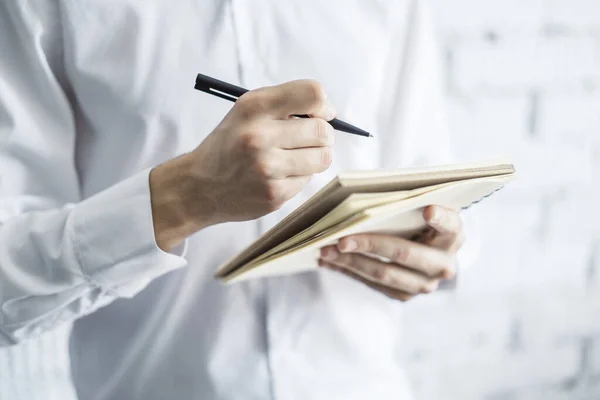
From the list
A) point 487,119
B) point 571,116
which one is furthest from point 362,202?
point 571,116

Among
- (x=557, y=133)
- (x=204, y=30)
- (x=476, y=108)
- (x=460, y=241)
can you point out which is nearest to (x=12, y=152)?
(x=204, y=30)

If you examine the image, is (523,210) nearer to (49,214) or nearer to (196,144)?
(196,144)

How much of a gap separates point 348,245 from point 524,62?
1.83 ft

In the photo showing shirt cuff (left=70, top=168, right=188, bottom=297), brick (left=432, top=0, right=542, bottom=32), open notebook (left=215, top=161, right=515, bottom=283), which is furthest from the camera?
brick (left=432, top=0, right=542, bottom=32)

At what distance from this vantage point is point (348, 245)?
0.55m

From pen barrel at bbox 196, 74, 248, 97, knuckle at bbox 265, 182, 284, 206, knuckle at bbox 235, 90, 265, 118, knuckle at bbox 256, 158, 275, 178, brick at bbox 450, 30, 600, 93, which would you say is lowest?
knuckle at bbox 265, 182, 284, 206

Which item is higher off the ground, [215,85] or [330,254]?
[215,85]

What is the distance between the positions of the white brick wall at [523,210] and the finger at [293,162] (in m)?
0.48

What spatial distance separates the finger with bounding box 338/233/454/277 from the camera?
561 mm

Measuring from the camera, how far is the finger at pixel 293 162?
466mm

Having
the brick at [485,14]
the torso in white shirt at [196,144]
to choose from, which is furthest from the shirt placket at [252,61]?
the brick at [485,14]

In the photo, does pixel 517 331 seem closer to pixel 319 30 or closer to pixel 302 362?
pixel 302 362

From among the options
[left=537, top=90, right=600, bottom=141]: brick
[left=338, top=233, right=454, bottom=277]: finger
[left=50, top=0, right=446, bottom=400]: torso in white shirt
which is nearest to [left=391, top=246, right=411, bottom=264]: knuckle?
[left=338, top=233, right=454, bottom=277]: finger

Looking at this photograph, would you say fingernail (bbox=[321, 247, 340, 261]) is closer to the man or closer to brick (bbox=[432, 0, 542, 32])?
the man
